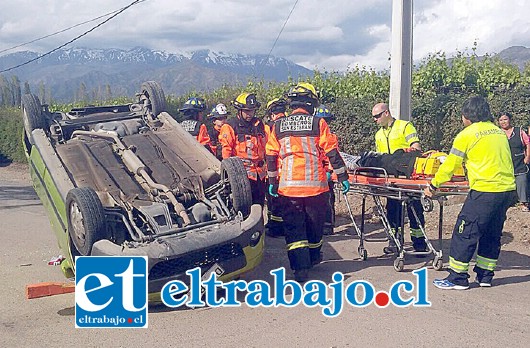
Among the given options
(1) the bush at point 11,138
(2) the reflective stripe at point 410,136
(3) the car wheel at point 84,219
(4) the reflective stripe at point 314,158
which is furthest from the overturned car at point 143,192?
(1) the bush at point 11,138

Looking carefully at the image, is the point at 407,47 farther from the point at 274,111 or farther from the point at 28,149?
the point at 28,149

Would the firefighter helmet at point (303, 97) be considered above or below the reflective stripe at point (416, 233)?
above

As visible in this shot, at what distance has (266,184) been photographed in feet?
26.3

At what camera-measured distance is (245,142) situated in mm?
7648

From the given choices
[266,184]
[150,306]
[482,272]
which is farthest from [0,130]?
[482,272]

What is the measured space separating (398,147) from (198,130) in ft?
10.1

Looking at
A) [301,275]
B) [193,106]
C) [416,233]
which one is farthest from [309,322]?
[193,106]

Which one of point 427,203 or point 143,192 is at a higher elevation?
point 143,192

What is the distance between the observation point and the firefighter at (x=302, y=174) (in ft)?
19.5

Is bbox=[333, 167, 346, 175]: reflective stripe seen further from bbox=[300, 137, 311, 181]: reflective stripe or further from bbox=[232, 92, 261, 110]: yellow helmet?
bbox=[232, 92, 261, 110]: yellow helmet

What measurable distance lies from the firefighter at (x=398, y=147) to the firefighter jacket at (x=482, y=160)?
120cm

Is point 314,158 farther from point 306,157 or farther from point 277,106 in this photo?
point 277,106

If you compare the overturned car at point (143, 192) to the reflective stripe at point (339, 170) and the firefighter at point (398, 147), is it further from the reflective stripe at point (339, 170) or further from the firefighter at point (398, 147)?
the firefighter at point (398, 147)

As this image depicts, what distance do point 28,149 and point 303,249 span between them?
13.0 ft
